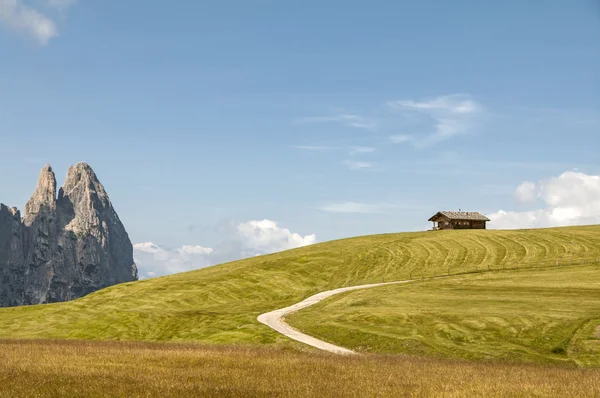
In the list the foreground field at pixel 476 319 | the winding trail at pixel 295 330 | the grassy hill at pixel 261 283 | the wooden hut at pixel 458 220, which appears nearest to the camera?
the foreground field at pixel 476 319

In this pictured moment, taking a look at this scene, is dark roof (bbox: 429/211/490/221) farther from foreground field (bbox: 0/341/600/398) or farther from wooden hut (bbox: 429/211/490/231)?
foreground field (bbox: 0/341/600/398)

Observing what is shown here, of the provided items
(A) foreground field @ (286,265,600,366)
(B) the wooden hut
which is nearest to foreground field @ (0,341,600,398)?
(A) foreground field @ (286,265,600,366)

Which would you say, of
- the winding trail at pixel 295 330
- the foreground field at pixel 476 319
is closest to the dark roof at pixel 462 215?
the winding trail at pixel 295 330

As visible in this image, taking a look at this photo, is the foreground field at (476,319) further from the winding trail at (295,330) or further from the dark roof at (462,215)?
the dark roof at (462,215)

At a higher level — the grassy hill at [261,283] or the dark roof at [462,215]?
the dark roof at [462,215]

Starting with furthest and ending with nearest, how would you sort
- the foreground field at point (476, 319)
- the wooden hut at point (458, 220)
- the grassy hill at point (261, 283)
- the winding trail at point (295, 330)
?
the wooden hut at point (458, 220)
the grassy hill at point (261, 283)
the winding trail at point (295, 330)
the foreground field at point (476, 319)

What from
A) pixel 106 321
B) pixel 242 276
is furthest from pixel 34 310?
pixel 242 276

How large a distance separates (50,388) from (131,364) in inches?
423

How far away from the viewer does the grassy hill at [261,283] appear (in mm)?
75938

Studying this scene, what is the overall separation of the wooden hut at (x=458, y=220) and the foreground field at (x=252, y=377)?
12702cm

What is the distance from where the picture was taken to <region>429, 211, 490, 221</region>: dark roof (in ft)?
538

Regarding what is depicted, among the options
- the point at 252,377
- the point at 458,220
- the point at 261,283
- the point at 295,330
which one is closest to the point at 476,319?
the point at 295,330

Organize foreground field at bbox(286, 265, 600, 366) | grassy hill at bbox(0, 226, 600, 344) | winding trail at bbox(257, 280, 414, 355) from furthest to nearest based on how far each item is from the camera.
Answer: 1. grassy hill at bbox(0, 226, 600, 344)
2. winding trail at bbox(257, 280, 414, 355)
3. foreground field at bbox(286, 265, 600, 366)

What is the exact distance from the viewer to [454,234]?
5650 inches
